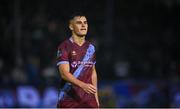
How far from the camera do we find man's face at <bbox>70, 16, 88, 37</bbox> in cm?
744

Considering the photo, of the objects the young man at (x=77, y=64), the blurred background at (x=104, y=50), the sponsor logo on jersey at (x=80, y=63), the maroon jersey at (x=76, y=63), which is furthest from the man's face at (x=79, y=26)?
the blurred background at (x=104, y=50)

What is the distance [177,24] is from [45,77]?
3.24 metres

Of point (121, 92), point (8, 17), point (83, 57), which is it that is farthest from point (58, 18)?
point (83, 57)

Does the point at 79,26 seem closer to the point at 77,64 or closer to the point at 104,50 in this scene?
the point at 77,64

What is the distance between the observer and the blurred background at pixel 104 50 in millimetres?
13742

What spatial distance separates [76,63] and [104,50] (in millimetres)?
6785

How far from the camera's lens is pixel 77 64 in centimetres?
748

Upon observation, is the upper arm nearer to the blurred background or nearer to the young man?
the young man

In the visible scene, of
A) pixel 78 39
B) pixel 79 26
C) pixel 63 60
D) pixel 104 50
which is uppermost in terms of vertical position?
pixel 79 26

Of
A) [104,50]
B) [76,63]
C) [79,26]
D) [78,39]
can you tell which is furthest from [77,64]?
[104,50]

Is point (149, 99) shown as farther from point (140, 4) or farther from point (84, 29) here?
point (84, 29)

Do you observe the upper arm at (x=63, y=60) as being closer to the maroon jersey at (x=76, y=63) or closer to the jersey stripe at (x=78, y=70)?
the maroon jersey at (x=76, y=63)

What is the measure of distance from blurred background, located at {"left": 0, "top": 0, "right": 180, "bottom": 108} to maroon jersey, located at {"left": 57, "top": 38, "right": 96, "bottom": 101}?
6102 mm

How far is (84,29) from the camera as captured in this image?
24.4 ft
